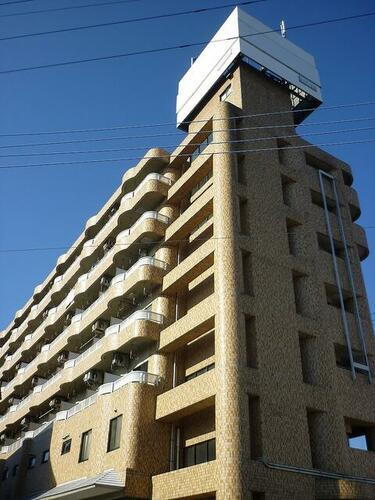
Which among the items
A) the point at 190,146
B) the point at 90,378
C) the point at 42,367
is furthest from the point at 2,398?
the point at 190,146

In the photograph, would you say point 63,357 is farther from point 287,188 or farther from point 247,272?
point 287,188

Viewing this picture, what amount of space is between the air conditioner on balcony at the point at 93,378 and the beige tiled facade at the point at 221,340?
0.28ft

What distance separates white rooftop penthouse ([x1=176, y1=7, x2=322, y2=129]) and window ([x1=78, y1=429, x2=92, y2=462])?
80.7 feet

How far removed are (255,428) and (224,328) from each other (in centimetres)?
475

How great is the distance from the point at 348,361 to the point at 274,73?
22.3m

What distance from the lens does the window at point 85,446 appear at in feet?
92.3

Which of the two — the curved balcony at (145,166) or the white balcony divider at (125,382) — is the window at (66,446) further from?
the curved balcony at (145,166)

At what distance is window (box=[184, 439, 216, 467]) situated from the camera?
24094 millimetres

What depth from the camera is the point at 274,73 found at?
3791cm

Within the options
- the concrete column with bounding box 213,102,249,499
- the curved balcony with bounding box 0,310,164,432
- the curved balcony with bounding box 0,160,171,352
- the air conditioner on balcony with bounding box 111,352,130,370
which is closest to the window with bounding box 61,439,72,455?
the curved balcony with bounding box 0,310,164,432

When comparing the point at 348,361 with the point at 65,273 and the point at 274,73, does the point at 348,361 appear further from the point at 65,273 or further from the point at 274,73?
the point at 65,273

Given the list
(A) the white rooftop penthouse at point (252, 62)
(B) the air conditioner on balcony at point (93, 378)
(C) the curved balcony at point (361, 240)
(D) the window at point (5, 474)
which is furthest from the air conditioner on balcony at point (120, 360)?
(A) the white rooftop penthouse at point (252, 62)

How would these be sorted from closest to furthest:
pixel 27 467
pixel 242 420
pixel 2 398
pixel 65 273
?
1. pixel 242 420
2. pixel 27 467
3. pixel 65 273
4. pixel 2 398

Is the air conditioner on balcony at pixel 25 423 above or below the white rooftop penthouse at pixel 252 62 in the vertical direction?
below
